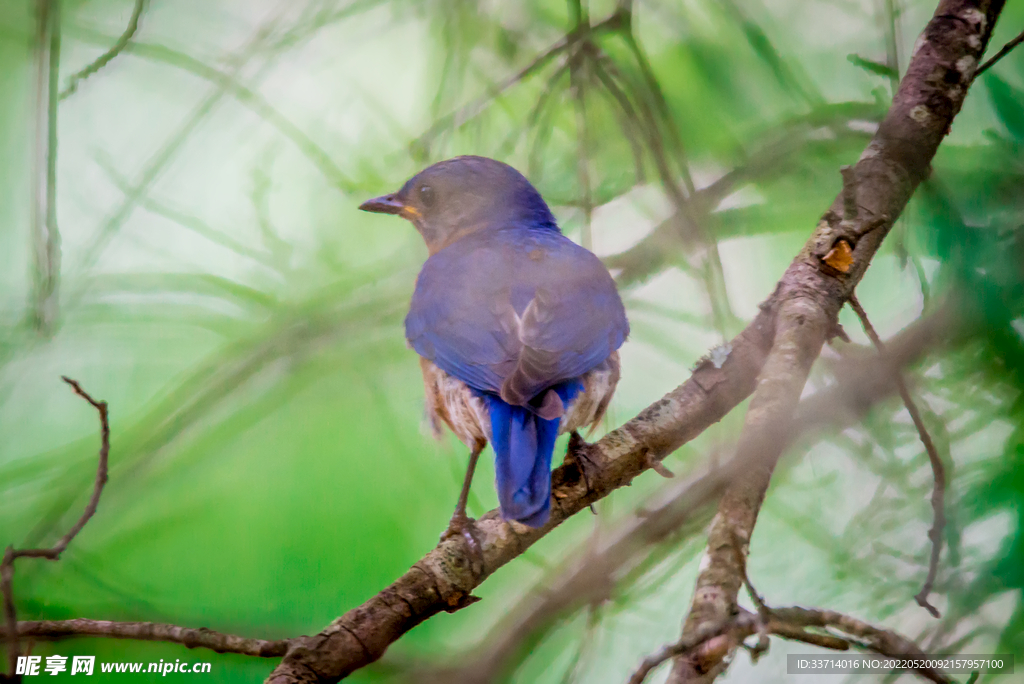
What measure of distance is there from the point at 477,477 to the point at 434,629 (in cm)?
47

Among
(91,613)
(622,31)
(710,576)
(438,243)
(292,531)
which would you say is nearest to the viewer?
(710,576)

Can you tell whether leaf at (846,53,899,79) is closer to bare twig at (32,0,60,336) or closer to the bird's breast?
the bird's breast

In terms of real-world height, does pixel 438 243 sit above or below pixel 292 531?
above

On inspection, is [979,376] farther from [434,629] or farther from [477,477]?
[434,629]

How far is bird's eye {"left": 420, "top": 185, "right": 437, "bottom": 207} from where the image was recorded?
3029 mm

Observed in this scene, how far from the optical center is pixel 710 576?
151 cm

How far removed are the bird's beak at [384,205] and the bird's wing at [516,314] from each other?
0.33 meters

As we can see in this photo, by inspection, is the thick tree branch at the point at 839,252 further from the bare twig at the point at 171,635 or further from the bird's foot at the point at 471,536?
the bare twig at the point at 171,635

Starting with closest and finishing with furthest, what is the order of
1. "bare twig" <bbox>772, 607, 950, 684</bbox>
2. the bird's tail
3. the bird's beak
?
"bare twig" <bbox>772, 607, 950, 684</bbox>, the bird's tail, the bird's beak

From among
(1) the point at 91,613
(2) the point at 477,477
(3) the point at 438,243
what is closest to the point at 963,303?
(2) the point at 477,477

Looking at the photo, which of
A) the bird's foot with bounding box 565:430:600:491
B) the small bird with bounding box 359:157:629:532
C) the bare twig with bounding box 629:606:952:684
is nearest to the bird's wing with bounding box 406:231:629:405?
the small bird with bounding box 359:157:629:532

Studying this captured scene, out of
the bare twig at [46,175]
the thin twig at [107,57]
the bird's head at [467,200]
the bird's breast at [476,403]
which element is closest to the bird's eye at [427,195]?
the bird's head at [467,200]

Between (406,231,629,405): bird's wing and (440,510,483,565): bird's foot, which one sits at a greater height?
(406,231,629,405): bird's wing

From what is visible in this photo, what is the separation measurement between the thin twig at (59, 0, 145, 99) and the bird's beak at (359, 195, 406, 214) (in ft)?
2.86
